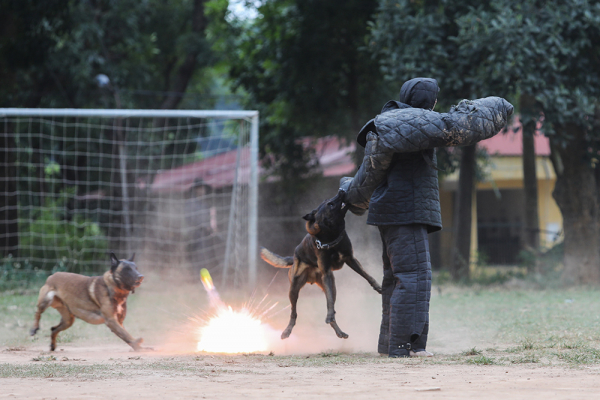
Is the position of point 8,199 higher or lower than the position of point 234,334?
higher

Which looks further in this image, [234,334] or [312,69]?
[312,69]

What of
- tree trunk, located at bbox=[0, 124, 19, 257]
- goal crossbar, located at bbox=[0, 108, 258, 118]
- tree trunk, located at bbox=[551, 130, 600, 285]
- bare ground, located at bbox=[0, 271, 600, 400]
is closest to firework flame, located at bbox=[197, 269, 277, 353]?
bare ground, located at bbox=[0, 271, 600, 400]

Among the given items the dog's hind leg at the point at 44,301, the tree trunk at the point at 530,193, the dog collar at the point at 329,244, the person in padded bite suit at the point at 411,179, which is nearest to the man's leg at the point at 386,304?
the person in padded bite suit at the point at 411,179

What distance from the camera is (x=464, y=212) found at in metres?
15.2

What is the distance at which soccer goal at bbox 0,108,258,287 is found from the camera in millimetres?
12641

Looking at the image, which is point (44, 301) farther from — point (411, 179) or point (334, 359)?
point (411, 179)

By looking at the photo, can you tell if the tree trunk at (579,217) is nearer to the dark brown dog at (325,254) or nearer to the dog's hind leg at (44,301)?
the dark brown dog at (325,254)

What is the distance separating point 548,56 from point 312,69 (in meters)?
6.26

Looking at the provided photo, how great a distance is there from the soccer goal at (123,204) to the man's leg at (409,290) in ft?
→ 20.2

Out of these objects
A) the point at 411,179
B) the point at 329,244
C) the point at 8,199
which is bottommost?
the point at 329,244

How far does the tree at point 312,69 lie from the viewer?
634 inches

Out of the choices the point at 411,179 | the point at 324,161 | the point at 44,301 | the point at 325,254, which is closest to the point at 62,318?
the point at 44,301

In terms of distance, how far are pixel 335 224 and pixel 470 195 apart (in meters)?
10.1

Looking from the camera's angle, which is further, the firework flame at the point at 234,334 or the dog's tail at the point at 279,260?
the firework flame at the point at 234,334
